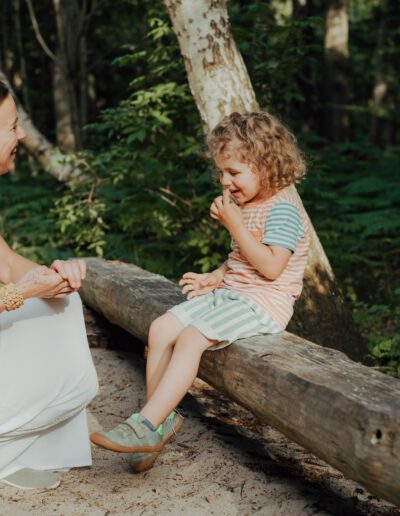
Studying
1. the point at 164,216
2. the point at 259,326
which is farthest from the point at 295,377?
the point at 164,216

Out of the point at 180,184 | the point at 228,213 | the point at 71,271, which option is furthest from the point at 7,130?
the point at 180,184

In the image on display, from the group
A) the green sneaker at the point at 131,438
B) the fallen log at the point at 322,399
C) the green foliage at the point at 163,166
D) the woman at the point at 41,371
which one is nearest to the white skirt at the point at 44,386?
the woman at the point at 41,371

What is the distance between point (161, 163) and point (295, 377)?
4.07 metres

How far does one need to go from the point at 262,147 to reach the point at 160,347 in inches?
42.5

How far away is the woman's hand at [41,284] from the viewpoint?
2.80 m

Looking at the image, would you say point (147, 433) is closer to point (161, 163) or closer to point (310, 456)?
point (310, 456)

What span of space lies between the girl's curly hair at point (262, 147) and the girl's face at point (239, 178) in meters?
0.02

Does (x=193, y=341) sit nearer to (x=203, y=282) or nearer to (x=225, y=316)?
(x=225, y=316)

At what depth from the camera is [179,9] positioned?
449cm

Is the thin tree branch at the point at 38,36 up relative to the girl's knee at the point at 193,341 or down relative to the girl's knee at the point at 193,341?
up

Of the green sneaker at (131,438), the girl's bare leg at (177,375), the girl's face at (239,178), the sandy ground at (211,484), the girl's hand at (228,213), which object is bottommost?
the sandy ground at (211,484)

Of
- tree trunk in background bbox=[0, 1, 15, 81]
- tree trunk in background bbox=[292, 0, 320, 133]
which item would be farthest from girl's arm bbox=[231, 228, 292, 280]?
tree trunk in background bbox=[0, 1, 15, 81]

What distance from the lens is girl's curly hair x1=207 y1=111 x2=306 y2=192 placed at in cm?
324

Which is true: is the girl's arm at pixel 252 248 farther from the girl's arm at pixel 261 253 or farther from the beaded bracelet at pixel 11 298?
the beaded bracelet at pixel 11 298
